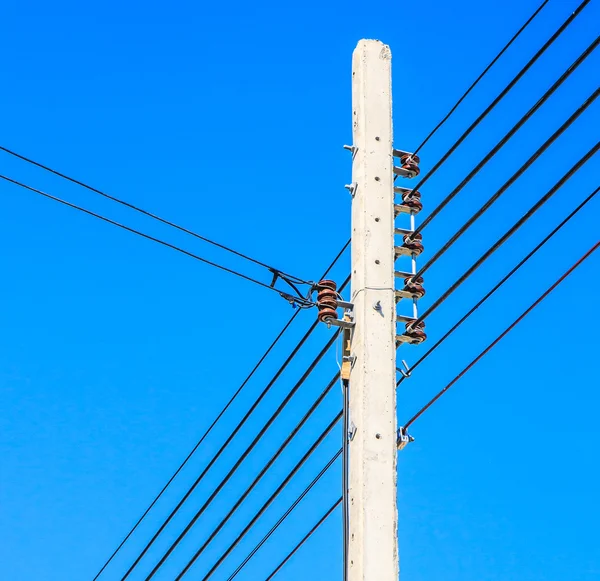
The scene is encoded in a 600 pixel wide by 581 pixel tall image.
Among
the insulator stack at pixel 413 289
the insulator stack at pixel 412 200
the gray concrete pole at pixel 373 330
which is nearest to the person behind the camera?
the gray concrete pole at pixel 373 330

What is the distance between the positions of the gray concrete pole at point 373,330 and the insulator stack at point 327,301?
295mm

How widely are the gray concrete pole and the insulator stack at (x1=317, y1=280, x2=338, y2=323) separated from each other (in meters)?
0.29

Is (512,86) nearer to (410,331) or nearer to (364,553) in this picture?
(410,331)

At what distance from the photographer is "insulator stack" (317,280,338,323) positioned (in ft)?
26.8

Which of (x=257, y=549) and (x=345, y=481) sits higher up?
(x=257, y=549)

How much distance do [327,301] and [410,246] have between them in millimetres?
1085

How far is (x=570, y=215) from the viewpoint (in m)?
8.35

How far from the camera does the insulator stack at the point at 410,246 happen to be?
28.1 ft

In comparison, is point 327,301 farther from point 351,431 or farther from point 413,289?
point 351,431

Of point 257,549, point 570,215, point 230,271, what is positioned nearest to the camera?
point 570,215

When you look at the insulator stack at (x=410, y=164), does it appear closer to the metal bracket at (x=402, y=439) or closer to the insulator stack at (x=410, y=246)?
the insulator stack at (x=410, y=246)

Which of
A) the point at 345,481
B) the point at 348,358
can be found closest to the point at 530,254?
the point at 348,358

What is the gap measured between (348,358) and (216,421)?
4472 millimetres

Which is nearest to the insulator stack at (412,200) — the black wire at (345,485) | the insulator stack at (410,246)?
the insulator stack at (410,246)
